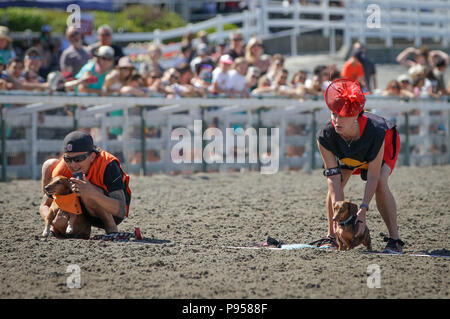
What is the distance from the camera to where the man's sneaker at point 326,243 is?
6.59 m

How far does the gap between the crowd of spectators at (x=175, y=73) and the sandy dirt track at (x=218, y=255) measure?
2.44 metres

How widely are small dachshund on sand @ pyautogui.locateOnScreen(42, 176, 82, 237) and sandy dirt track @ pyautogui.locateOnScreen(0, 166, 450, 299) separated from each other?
0.25 meters

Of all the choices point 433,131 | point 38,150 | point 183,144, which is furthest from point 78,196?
point 433,131

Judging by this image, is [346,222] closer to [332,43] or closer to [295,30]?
[332,43]

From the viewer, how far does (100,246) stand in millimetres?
6340

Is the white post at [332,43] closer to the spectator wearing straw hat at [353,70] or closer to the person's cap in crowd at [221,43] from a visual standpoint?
the person's cap in crowd at [221,43]

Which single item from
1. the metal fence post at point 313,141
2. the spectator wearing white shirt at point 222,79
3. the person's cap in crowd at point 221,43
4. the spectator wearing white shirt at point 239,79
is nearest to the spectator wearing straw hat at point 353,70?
the metal fence post at point 313,141

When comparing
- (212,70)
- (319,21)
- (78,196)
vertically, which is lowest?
(78,196)

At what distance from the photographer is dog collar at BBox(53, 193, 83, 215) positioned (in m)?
6.63

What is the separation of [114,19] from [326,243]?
72.2 ft

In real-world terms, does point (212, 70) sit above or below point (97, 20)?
below

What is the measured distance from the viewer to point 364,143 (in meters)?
6.16

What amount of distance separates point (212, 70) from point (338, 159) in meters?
7.69

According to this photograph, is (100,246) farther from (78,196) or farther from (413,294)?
(413,294)
